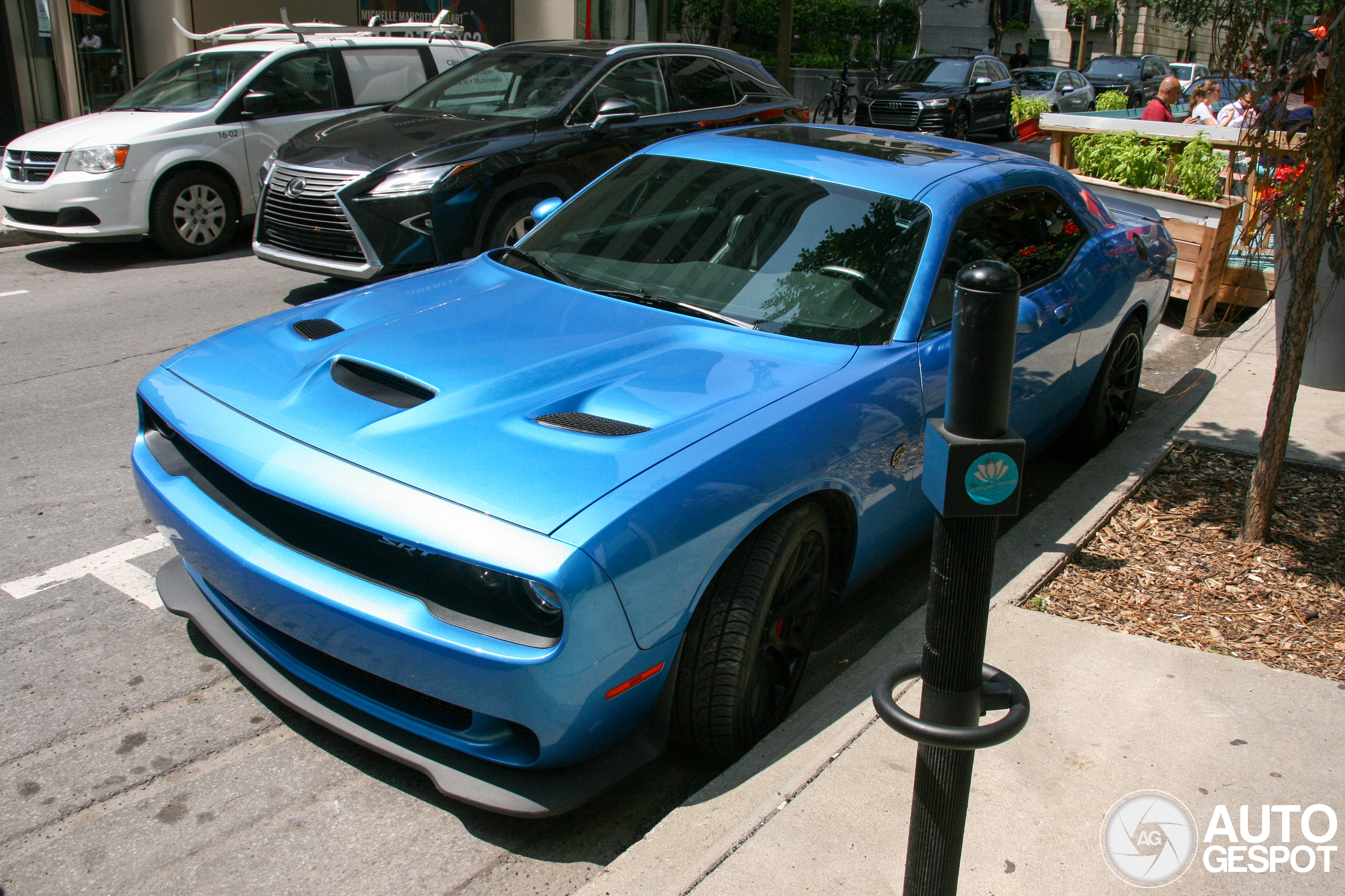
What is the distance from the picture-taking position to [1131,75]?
29312 millimetres

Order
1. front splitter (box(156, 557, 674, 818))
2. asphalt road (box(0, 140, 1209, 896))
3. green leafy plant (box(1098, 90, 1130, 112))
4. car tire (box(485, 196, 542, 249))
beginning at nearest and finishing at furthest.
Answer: front splitter (box(156, 557, 674, 818)) → asphalt road (box(0, 140, 1209, 896)) → car tire (box(485, 196, 542, 249)) → green leafy plant (box(1098, 90, 1130, 112))

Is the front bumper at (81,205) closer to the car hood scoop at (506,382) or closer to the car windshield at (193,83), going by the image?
the car windshield at (193,83)

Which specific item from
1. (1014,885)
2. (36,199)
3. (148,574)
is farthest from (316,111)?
(1014,885)

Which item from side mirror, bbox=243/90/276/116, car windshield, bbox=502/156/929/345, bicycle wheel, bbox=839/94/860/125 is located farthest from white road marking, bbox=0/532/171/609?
bicycle wheel, bbox=839/94/860/125

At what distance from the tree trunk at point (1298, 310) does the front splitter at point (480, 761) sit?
2735mm

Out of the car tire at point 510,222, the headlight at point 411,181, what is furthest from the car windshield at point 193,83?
the car tire at point 510,222

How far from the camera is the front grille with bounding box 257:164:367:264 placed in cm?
695

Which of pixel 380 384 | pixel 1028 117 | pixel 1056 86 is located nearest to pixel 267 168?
pixel 380 384

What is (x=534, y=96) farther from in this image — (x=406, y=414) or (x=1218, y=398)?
(x=406, y=414)

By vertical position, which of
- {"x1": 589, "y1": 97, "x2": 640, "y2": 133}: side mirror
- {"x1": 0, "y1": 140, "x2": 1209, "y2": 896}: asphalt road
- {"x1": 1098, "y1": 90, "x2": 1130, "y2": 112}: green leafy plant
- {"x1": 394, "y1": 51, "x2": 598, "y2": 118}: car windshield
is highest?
{"x1": 394, "y1": 51, "x2": 598, "y2": 118}: car windshield

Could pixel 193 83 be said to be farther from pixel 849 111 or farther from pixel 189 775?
pixel 849 111

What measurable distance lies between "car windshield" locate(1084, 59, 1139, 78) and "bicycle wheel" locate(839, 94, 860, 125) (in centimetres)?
821

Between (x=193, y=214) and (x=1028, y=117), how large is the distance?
51.7 feet

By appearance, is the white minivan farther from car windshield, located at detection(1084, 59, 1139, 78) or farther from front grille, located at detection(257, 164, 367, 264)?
car windshield, located at detection(1084, 59, 1139, 78)
